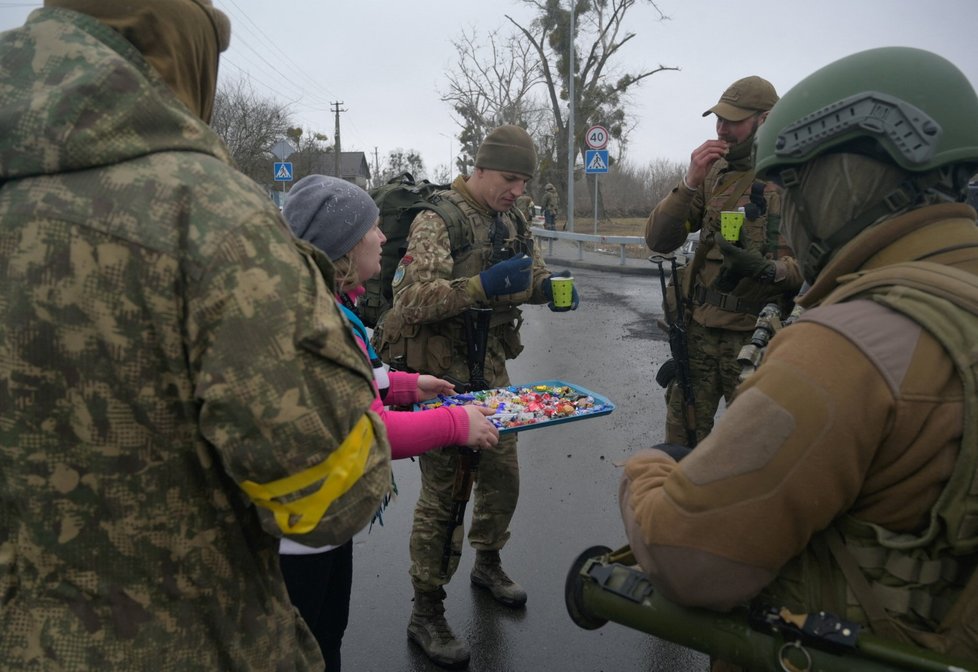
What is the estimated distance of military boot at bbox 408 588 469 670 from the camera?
291 centimetres

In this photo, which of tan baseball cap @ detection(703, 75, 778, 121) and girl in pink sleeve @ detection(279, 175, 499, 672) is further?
tan baseball cap @ detection(703, 75, 778, 121)

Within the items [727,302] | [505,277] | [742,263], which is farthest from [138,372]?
[727,302]

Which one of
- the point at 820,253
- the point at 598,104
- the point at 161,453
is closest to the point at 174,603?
Answer: the point at 161,453

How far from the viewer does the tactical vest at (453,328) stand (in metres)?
3.20

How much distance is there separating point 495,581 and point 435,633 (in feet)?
1.65

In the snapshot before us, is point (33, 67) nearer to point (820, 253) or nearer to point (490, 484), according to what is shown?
point (820, 253)

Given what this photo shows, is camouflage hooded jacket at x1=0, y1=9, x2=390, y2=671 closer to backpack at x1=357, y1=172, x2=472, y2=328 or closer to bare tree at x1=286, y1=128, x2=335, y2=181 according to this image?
backpack at x1=357, y1=172, x2=472, y2=328

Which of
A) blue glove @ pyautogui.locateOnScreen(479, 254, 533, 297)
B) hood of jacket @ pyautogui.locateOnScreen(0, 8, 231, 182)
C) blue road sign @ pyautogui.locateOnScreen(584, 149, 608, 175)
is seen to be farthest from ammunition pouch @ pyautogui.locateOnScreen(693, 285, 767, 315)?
blue road sign @ pyautogui.locateOnScreen(584, 149, 608, 175)

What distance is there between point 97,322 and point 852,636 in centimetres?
132

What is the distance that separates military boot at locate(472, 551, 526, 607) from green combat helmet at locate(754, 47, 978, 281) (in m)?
2.38

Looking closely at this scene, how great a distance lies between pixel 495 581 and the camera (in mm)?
3393

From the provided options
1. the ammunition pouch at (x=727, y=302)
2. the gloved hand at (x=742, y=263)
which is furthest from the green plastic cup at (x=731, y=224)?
the ammunition pouch at (x=727, y=302)

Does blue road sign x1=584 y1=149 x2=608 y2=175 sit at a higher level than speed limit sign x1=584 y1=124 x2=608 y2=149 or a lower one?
lower

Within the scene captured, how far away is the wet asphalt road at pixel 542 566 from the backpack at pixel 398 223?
1.35 meters
